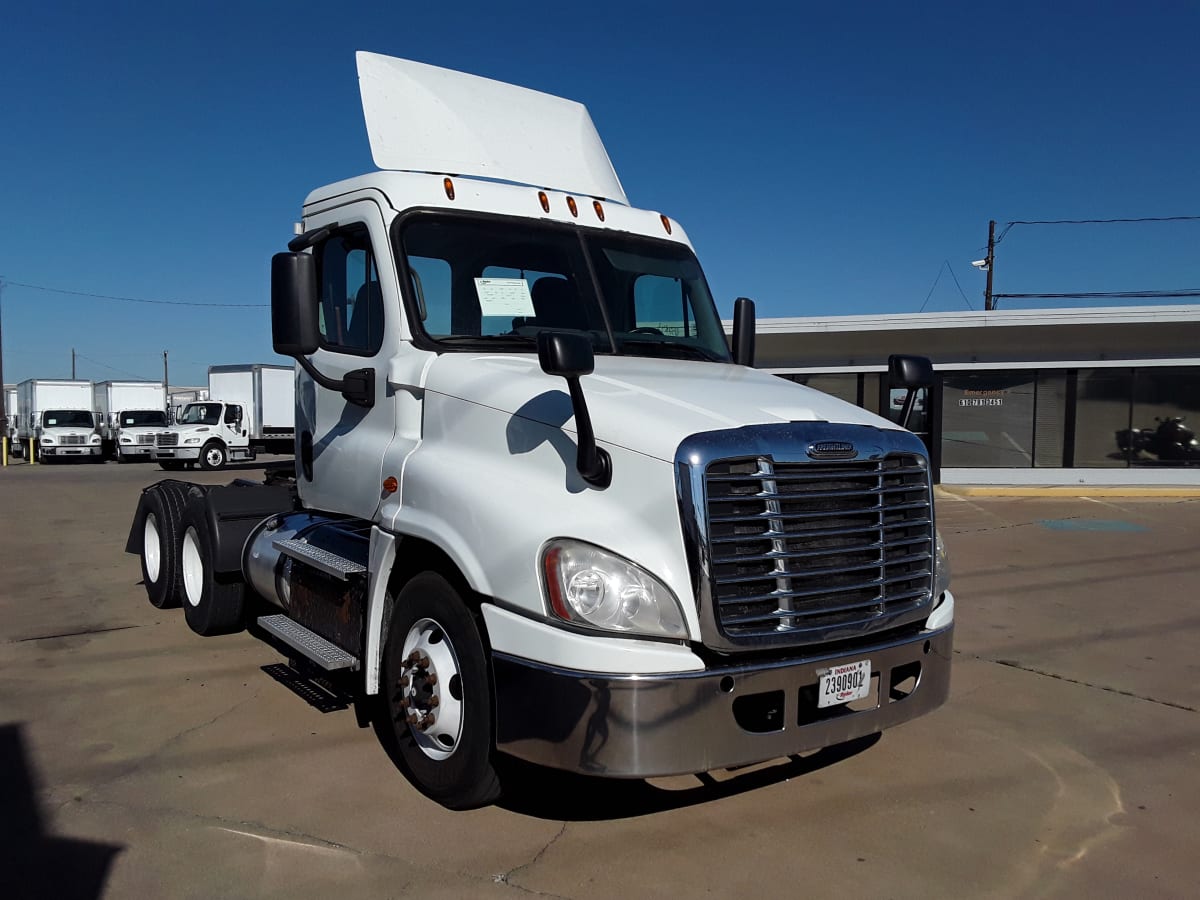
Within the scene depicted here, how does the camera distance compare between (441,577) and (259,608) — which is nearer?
→ (441,577)

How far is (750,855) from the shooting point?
3588 mm

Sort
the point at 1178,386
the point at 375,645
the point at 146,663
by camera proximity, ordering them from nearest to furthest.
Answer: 1. the point at 375,645
2. the point at 146,663
3. the point at 1178,386

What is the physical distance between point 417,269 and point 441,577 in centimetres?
157

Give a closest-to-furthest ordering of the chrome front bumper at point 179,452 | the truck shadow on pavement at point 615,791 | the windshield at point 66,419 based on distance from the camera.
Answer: the truck shadow on pavement at point 615,791
the chrome front bumper at point 179,452
the windshield at point 66,419

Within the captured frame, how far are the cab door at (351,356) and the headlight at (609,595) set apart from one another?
1531 millimetres

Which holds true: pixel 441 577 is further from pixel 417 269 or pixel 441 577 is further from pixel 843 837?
pixel 843 837

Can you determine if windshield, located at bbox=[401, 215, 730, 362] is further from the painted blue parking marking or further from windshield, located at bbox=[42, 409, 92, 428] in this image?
windshield, located at bbox=[42, 409, 92, 428]

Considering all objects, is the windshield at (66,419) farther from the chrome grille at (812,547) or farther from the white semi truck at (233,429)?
the chrome grille at (812,547)

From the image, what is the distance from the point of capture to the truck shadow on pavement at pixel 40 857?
3.25 metres

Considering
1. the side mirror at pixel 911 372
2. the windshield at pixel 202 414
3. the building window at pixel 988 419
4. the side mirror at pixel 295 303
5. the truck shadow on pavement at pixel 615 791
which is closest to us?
the truck shadow on pavement at pixel 615 791

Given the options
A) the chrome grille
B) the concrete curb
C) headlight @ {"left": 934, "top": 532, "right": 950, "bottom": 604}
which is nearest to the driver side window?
the chrome grille

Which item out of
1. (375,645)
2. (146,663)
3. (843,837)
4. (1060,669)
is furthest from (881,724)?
(146,663)

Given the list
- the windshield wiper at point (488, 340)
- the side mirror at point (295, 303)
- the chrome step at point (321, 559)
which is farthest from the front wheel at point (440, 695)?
the side mirror at point (295, 303)

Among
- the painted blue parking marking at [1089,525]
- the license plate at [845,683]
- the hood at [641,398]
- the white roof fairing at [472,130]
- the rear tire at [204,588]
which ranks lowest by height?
the painted blue parking marking at [1089,525]
